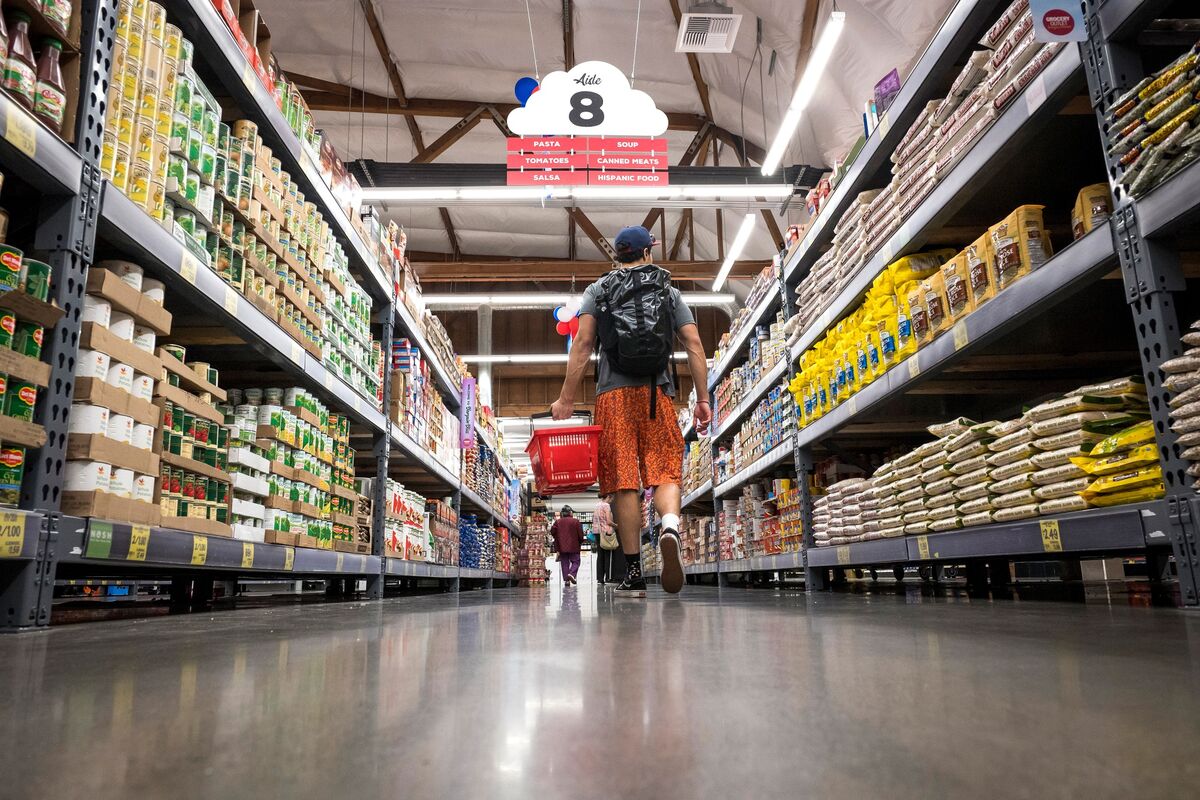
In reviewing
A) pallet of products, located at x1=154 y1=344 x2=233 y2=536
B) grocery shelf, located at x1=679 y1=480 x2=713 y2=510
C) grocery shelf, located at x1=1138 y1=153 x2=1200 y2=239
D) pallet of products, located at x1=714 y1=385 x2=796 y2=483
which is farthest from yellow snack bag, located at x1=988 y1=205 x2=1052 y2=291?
grocery shelf, located at x1=679 y1=480 x2=713 y2=510

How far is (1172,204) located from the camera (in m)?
1.69

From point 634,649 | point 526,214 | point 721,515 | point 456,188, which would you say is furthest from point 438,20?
point 634,649

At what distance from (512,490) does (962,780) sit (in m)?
13.9

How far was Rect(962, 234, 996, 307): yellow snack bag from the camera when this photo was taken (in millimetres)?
2508

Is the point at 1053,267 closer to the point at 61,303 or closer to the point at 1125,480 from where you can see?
the point at 1125,480

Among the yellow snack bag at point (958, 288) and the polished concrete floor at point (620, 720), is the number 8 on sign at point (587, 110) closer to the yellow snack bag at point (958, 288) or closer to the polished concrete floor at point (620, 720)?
the yellow snack bag at point (958, 288)

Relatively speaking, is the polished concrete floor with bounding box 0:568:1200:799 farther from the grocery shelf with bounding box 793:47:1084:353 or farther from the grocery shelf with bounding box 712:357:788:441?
the grocery shelf with bounding box 712:357:788:441

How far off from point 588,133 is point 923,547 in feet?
16.9

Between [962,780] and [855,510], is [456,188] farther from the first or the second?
[962,780]

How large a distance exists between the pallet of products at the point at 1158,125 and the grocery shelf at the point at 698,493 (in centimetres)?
602

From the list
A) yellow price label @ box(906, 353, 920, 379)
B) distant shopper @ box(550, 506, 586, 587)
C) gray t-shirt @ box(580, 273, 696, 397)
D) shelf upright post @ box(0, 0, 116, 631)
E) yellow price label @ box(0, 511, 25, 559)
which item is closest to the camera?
yellow price label @ box(0, 511, 25, 559)

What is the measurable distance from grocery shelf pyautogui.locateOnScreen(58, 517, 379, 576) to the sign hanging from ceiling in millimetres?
4885


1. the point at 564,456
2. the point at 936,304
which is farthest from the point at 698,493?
the point at 936,304

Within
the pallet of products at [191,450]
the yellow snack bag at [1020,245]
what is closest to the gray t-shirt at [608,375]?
the yellow snack bag at [1020,245]
